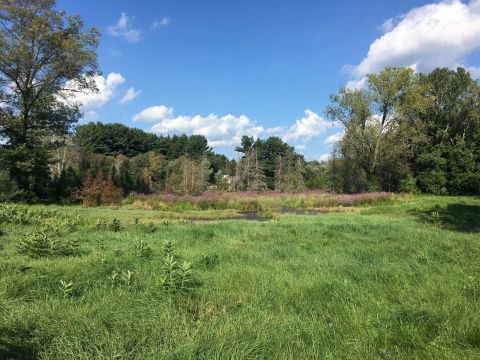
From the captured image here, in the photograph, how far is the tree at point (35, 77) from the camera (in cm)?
2514

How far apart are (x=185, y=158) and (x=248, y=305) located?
46.7m

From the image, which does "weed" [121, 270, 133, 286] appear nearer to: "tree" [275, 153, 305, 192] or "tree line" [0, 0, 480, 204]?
"tree line" [0, 0, 480, 204]

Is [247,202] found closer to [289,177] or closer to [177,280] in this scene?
[177,280]

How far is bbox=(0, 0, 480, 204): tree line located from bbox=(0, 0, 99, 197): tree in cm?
7

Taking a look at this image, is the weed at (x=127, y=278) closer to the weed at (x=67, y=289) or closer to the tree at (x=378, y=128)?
the weed at (x=67, y=289)

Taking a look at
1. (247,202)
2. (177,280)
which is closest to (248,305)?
(177,280)

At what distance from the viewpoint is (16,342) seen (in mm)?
3672

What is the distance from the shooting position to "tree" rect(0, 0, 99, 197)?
25.1 m

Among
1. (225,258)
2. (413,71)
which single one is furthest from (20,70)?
(413,71)

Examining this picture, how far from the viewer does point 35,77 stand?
2692 centimetres

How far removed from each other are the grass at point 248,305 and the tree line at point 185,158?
20992mm

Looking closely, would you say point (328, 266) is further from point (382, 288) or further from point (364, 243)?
point (364, 243)

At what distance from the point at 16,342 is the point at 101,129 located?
7741 centimetres

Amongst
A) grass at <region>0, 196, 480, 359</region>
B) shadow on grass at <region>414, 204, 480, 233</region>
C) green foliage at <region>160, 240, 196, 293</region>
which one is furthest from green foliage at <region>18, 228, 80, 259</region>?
shadow on grass at <region>414, 204, 480, 233</region>
